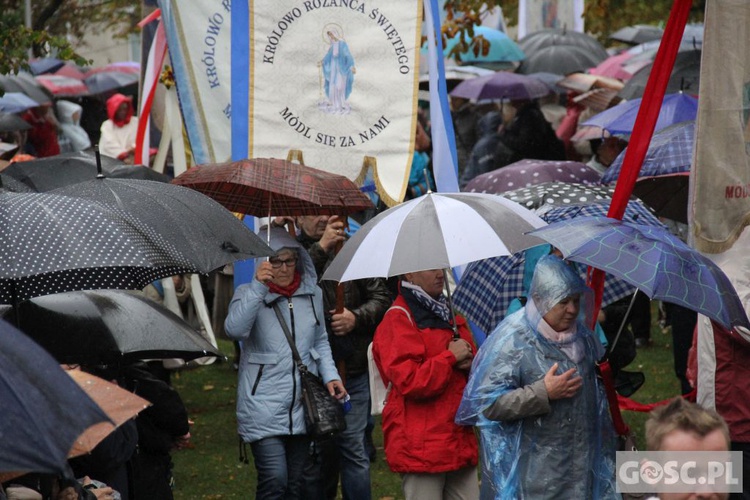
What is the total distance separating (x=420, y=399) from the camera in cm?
627

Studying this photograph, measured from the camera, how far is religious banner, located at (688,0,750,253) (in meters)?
5.59

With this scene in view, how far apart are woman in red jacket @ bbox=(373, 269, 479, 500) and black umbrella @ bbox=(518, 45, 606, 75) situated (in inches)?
515

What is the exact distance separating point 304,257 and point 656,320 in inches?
343

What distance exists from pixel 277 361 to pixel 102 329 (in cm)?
146

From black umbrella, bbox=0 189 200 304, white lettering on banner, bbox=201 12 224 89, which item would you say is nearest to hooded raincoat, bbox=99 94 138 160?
white lettering on banner, bbox=201 12 224 89

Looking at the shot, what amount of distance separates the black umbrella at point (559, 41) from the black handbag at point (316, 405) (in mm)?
13471

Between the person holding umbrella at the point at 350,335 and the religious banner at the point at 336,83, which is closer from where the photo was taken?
the person holding umbrella at the point at 350,335

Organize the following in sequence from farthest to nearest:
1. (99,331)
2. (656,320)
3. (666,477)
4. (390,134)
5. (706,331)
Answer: (656,320)
(390,134)
(706,331)
(99,331)
(666,477)

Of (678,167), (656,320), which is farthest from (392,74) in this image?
(656,320)

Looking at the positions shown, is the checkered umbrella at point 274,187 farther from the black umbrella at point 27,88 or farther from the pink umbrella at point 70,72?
the pink umbrella at point 70,72

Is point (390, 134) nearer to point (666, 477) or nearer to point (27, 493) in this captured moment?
point (27, 493)

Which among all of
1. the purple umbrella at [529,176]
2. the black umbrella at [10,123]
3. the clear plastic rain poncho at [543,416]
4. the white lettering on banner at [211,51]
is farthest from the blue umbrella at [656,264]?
the black umbrella at [10,123]

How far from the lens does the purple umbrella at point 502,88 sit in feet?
53.8

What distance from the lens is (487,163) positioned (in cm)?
1366
